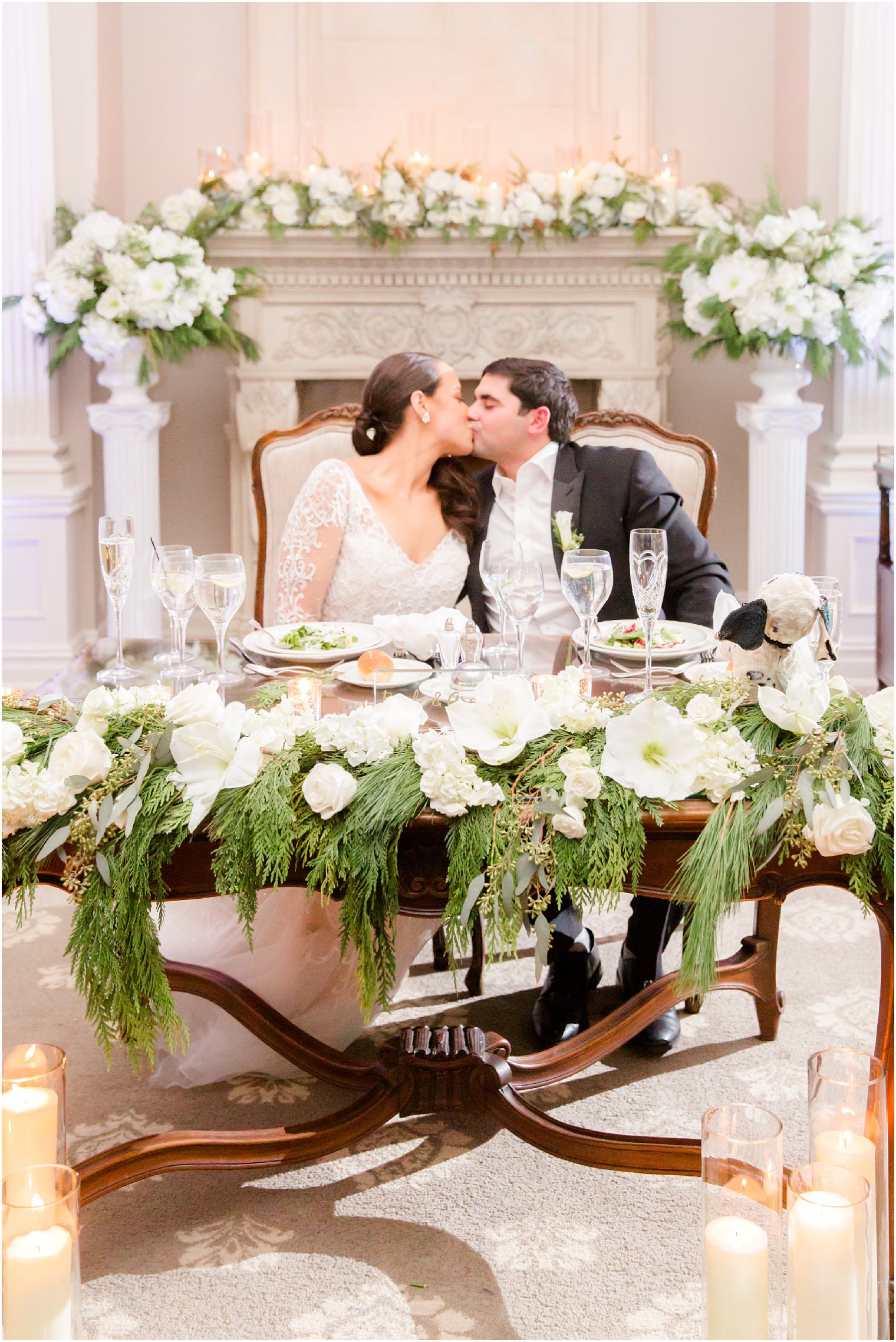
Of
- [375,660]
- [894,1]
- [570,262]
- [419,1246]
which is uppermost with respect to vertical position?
[894,1]

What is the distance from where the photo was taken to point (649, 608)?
79.7 inches

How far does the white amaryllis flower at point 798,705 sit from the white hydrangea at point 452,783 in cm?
35

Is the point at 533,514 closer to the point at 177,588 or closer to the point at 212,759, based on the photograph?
the point at 177,588

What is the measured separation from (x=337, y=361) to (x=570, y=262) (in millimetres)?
938

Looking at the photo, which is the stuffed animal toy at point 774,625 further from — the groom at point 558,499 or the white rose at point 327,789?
the groom at point 558,499

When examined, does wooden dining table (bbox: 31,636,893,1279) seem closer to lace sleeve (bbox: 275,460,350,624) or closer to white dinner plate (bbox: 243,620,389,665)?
white dinner plate (bbox: 243,620,389,665)

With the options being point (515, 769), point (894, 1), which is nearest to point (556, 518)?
point (515, 769)

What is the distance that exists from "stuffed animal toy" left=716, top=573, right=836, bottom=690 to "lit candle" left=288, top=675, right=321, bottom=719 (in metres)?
0.53

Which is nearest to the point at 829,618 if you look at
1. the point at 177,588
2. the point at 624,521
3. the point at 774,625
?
the point at 774,625

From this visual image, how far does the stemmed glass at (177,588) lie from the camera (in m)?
2.08

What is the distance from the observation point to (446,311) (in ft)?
16.7

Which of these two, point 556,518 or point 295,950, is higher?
point 556,518

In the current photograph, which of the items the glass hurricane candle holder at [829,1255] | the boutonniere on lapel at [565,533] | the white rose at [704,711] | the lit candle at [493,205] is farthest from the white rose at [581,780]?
the lit candle at [493,205]

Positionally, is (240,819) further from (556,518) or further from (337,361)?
(337,361)
